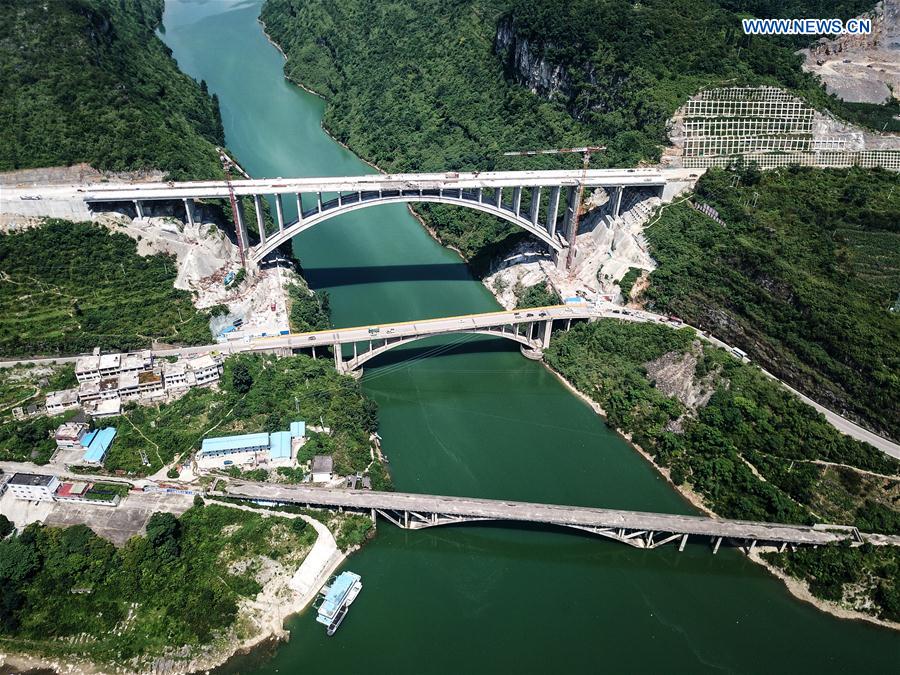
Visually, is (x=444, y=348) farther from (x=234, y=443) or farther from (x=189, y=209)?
(x=189, y=209)

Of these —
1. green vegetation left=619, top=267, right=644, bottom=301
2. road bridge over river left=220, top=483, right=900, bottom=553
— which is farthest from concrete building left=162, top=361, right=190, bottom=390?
green vegetation left=619, top=267, right=644, bottom=301

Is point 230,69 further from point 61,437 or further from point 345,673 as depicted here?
point 345,673

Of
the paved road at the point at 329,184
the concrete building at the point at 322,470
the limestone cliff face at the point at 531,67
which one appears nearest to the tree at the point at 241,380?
the concrete building at the point at 322,470

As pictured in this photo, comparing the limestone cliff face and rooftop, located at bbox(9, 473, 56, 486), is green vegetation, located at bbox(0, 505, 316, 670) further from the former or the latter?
the limestone cliff face

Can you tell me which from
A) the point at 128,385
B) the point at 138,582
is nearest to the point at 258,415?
the point at 128,385

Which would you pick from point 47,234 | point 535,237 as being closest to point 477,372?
point 535,237

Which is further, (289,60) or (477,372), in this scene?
(289,60)
